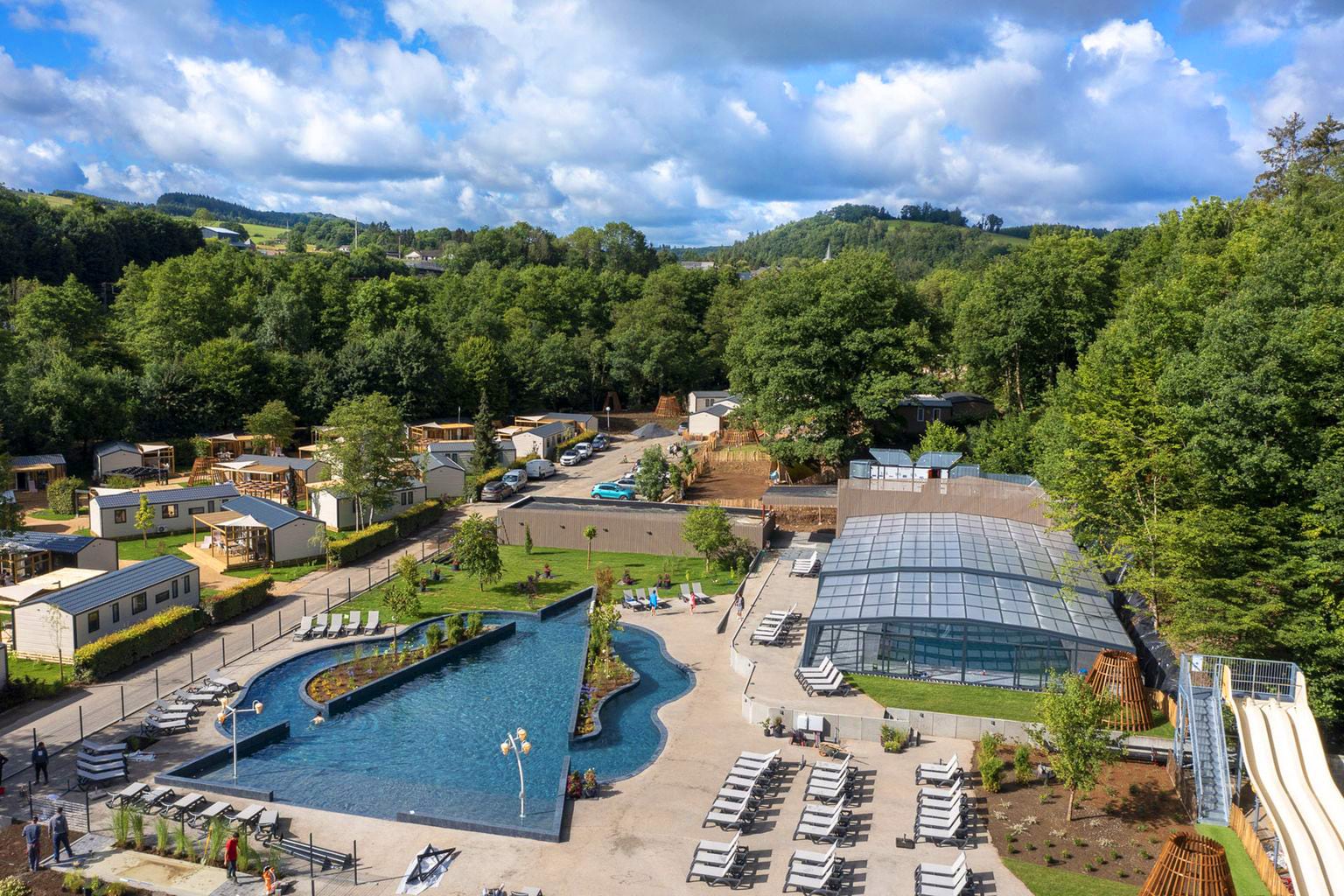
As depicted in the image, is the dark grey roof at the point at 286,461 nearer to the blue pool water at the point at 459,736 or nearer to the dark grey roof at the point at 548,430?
the dark grey roof at the point at 548,430

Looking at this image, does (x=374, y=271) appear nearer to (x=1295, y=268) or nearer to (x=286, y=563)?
(x=286, y=563)

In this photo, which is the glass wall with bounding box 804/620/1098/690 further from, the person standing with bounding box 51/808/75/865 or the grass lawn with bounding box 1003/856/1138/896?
the person standing with bounding box 51/808/75/865

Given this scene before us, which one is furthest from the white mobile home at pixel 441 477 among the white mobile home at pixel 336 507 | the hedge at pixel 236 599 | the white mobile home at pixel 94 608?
the white mobile home at pixel 94 608

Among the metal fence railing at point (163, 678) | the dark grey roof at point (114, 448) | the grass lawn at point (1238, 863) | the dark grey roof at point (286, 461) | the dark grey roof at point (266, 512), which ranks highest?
the dark grey roof at point (114, 448)

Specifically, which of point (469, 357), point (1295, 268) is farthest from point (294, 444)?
point (1295, 268)

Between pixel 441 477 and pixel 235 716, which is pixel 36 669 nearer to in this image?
pixel 235 716
